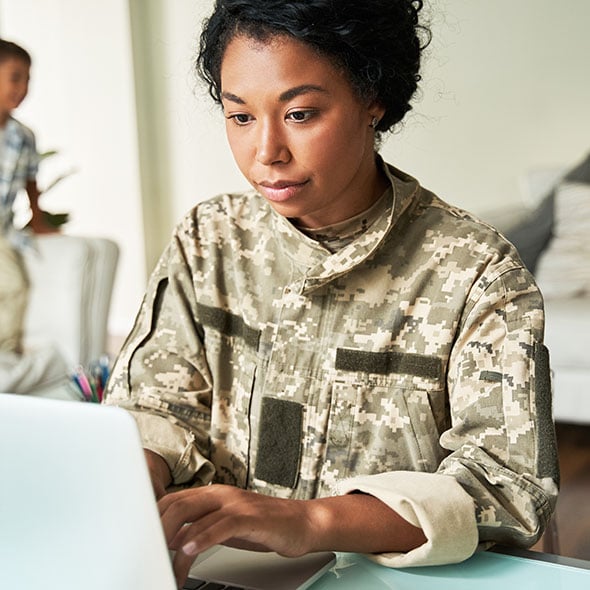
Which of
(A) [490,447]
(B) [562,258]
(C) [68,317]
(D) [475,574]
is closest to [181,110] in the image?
(C) [68,317]

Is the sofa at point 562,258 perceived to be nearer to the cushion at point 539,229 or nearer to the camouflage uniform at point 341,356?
the cushion at point 539,229

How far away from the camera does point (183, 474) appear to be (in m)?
1.06

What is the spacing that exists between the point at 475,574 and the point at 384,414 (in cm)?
24

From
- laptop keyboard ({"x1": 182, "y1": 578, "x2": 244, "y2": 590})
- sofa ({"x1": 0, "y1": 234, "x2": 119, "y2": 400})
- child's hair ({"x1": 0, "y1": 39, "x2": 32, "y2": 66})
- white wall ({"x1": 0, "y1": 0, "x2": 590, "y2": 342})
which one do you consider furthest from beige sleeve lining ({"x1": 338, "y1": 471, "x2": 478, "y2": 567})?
white wall ({"x1": 0, "y1": 0, "x2": 590, "y2": 342})

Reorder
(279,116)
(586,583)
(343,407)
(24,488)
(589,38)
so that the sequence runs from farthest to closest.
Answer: (589,38) < (343,407) < (279,116) < (586,583) < (24,488)

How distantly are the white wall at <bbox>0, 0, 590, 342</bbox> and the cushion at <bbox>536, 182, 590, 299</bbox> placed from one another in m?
0.61

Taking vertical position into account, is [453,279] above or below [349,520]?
above

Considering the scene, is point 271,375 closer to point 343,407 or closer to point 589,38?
point 343,407

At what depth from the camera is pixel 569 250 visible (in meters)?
3.24

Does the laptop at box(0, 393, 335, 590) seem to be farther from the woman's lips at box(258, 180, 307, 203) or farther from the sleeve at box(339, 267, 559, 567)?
the woman's lips at box(258, 180, 307, 203)

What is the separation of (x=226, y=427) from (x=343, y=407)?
0.15 m

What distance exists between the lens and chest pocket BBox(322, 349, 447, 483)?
105 cm

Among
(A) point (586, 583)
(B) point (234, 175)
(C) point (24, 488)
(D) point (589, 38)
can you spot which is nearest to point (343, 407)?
(A) point (586, 583)

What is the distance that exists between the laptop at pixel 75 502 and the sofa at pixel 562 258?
2179 millimetres
